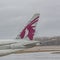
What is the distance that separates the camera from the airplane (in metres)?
36.9

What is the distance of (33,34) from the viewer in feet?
123

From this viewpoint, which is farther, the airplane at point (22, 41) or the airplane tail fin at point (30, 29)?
the airplane tail fin at point (30, 29)

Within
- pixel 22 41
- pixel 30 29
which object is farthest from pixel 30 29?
pixel 22 41

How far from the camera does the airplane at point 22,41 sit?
36906 millimetres

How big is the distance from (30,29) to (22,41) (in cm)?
171

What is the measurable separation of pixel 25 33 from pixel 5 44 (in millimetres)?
2792

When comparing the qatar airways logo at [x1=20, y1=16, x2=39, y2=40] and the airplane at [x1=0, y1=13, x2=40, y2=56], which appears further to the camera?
the qatar airways logo at [x1=20, y1=16, x2=39, y2=40]

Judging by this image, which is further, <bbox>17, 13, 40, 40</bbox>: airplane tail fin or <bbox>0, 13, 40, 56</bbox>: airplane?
<bbox>17, 13, 40, 40</bbox>: airplane tail fin

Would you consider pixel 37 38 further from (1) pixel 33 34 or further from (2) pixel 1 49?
(2) pixel 1 49

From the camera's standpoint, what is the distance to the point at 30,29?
124ft

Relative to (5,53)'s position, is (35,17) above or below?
above

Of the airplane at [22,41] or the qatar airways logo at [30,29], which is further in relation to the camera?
the qatar airways logo at [30,29]

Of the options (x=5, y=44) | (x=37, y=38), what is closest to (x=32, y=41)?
(x=37, y=38)

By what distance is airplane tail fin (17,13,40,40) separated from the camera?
3756cm
